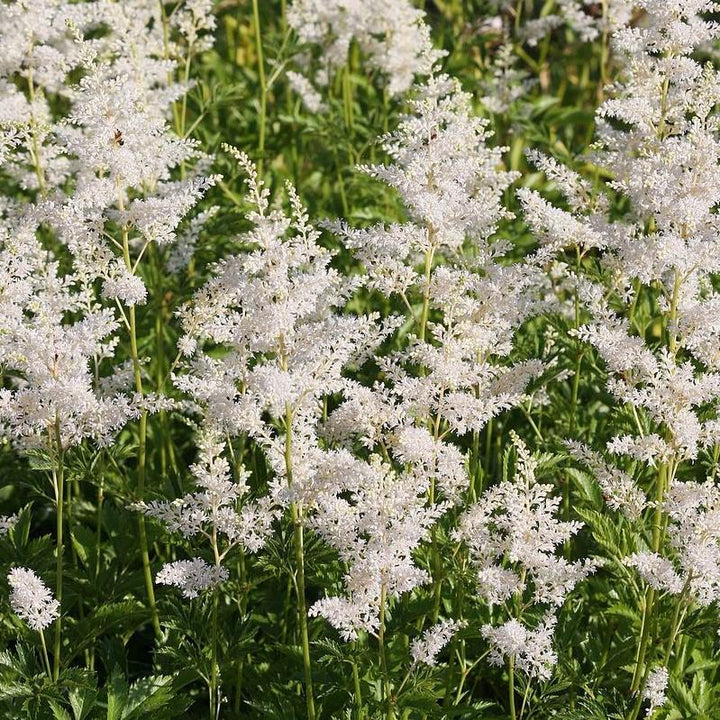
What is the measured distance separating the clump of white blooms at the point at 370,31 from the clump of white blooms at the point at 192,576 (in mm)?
3908

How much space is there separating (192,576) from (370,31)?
4.46m

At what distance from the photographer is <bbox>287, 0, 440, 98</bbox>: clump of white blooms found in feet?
23.5

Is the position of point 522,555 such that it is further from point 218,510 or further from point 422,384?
point 218,510

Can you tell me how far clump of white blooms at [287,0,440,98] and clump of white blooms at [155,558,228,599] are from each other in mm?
3908

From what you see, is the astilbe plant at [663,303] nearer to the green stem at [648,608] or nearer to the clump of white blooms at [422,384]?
the green stem at [648,608]

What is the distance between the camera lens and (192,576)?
396 cm

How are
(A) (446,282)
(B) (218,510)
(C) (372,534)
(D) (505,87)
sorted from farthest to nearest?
(D) (505,87) < (A) (446,282) < (B) (218,510) < (C) (372,534)

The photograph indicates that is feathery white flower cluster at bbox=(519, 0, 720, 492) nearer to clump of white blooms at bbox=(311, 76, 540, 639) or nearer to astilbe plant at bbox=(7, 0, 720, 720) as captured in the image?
astilbe plant at bbox=(7, 0, 720, 720)

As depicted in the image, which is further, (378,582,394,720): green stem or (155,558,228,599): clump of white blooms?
(155,558,228,599): clump of white blooms

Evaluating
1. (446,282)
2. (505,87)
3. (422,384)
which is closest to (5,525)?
(422,384)

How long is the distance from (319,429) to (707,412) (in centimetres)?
149

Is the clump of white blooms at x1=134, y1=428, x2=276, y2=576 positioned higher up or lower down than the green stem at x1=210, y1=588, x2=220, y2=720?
higher up

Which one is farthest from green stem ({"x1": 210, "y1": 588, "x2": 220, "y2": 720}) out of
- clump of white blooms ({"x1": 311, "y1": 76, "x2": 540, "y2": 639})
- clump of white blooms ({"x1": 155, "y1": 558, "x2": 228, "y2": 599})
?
clump of white blooms ({"x1": 311, "y1": 76, "x2": 540, "y2": 639})

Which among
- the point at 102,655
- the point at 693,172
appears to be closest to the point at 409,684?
the point at 102,655
